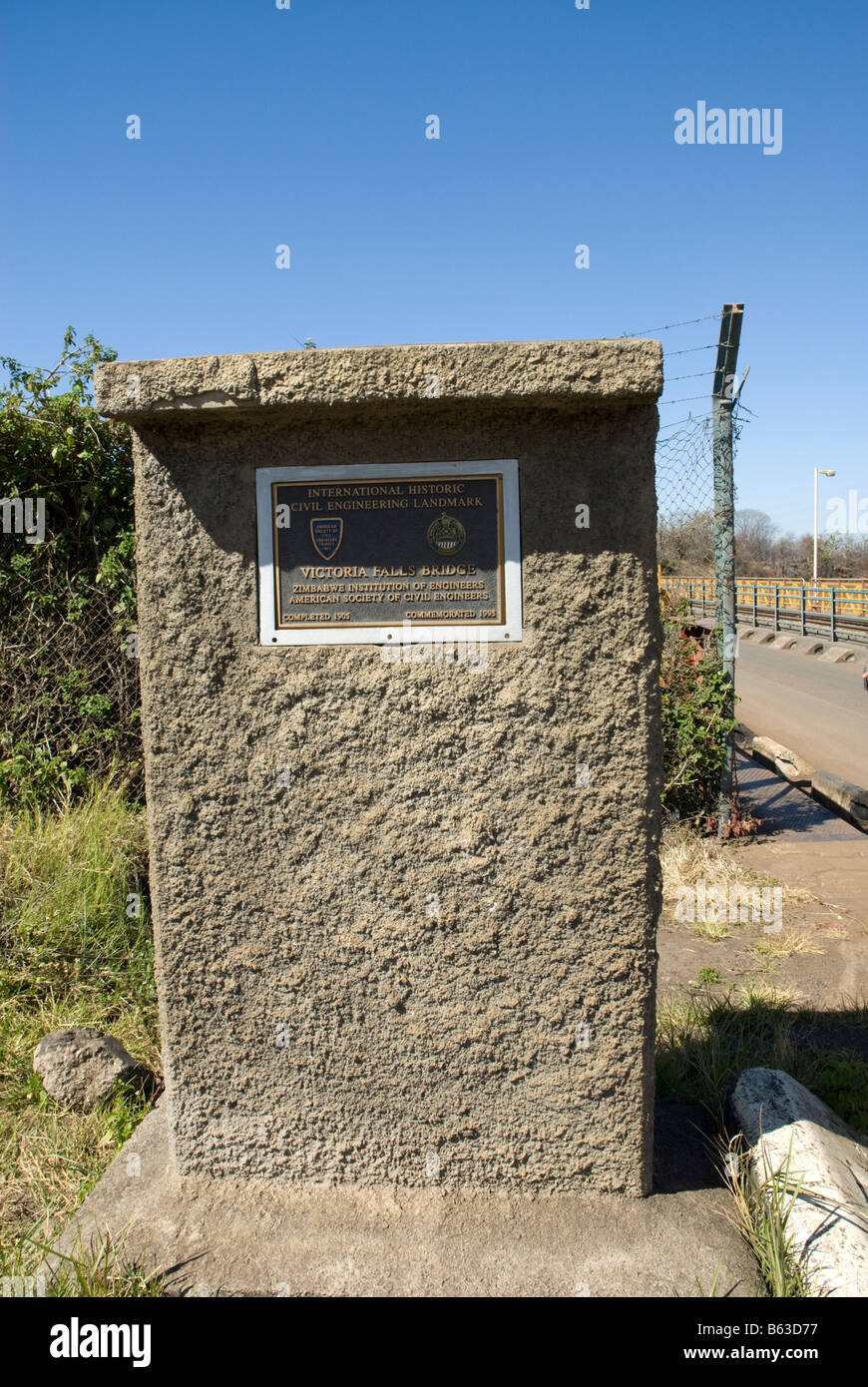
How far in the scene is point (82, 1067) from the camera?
3121 millimetres

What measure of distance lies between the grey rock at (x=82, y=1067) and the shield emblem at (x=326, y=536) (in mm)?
2059

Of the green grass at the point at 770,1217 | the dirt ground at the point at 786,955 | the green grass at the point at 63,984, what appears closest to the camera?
the green grass at the point at 770,1217

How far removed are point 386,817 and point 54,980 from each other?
7.54ft

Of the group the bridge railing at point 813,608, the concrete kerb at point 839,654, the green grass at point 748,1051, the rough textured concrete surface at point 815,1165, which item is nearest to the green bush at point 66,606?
the green grass at point 748,1051

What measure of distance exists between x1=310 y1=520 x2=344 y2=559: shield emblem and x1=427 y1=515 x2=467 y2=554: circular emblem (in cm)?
25

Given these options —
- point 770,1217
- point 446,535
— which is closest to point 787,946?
point 770,1217

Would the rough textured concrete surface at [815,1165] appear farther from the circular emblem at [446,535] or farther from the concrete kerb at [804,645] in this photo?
the concrete kerb at [804,645]

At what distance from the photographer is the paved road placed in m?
9.43

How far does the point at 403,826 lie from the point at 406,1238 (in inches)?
42.8

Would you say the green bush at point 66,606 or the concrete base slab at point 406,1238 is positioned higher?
the green bush at point 66,606

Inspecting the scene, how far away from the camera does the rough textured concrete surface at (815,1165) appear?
2137 mm

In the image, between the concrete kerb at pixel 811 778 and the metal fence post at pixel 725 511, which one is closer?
the metal fence post at pixel 725 511

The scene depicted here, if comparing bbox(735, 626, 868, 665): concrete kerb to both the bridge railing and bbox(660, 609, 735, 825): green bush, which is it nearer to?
the bridge railing
